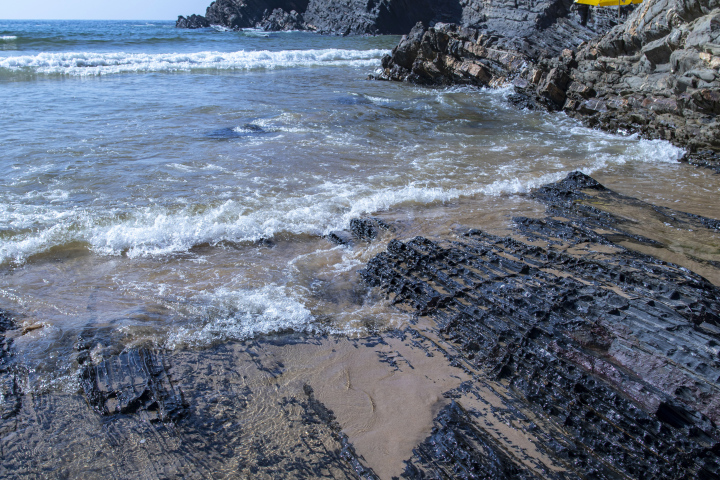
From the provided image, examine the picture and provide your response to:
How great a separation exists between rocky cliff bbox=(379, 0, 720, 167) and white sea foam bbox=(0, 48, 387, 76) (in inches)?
334

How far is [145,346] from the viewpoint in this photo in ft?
12.7

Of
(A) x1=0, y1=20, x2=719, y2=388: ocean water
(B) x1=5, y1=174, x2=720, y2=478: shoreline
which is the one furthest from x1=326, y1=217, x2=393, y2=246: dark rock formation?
(B) x1=5, y1=174, x2=720, y2=478: shoreline

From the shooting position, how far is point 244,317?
4324mm

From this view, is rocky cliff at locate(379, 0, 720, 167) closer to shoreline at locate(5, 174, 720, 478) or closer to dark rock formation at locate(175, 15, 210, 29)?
shoreline at locate(5, 174, 720, 478)

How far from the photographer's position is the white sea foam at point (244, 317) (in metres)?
4.05

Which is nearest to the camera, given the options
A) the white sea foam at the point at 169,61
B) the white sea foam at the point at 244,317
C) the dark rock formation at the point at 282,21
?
the white sea foam at the point at 244,317

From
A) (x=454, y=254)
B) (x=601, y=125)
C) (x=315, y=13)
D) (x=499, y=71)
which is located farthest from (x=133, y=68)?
(x=315, y=13)

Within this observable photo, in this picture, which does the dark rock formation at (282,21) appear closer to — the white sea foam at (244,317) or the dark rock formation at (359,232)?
the dark rock formation at (359,232)

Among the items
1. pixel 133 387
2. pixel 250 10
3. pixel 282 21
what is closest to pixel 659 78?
pixel 133 387

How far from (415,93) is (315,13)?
183 feet

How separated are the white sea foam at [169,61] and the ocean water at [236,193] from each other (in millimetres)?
6049

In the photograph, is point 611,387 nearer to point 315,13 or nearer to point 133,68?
point 133,68

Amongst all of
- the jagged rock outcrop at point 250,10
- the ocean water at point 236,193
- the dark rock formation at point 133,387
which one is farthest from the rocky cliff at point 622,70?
the jagged rock outcrop at point 250,10

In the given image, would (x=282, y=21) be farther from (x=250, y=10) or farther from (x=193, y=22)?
(x=193, y=22)
